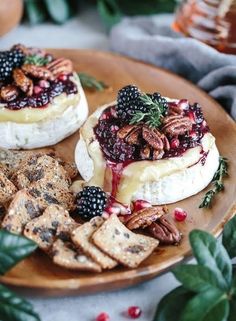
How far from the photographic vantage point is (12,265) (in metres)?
2.26

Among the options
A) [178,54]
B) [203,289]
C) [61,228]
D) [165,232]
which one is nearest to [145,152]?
[165,232]

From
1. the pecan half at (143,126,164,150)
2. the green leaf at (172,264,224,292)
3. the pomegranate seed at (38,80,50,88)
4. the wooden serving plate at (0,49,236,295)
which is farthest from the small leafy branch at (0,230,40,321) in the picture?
the pomegranate seed at (38,80,50,88)

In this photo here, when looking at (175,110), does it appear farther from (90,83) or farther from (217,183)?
(90,83)

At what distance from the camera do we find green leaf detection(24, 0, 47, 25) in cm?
422

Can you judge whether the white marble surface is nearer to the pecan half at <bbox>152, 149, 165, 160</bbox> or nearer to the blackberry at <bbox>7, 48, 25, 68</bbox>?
the pecan half at <bbox>152, 149, 165, 160</bbox>

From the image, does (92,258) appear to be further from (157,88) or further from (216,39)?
(216,39)

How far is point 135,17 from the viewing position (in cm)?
419

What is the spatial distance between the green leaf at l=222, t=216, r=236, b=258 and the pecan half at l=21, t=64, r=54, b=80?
3.94 ft

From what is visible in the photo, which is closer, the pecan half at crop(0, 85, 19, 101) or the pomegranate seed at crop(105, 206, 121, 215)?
the pomegranate seed at crop(105, 206, 121, 215)

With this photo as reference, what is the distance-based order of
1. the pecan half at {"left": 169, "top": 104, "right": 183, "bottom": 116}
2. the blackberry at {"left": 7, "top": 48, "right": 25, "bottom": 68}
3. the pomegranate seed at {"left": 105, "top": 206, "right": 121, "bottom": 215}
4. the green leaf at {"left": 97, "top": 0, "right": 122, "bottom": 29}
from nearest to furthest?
the pomegranate seed at {"left": 105, "top": 206, "right": 121, "bottom": 215} → the pecan half at {"left": 169, "top": 104, "right": 183, "bottom": 116} → the blackberry at {"left": 7, "top": 48, "right": 25, "bottom": 68} → the green leaf at {"left": 97, "top": 0, "right": 122, "bottom": 29}

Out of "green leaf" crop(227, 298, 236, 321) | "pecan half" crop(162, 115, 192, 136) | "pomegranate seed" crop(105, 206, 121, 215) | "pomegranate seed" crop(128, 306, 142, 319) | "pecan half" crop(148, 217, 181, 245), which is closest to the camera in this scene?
"green leaf" crop(227, 298, 236, 321)

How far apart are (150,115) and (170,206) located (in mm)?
384

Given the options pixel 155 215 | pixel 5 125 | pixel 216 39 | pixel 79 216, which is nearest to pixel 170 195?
pixel 155 215

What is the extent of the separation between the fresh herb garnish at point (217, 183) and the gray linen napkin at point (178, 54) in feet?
1.34
